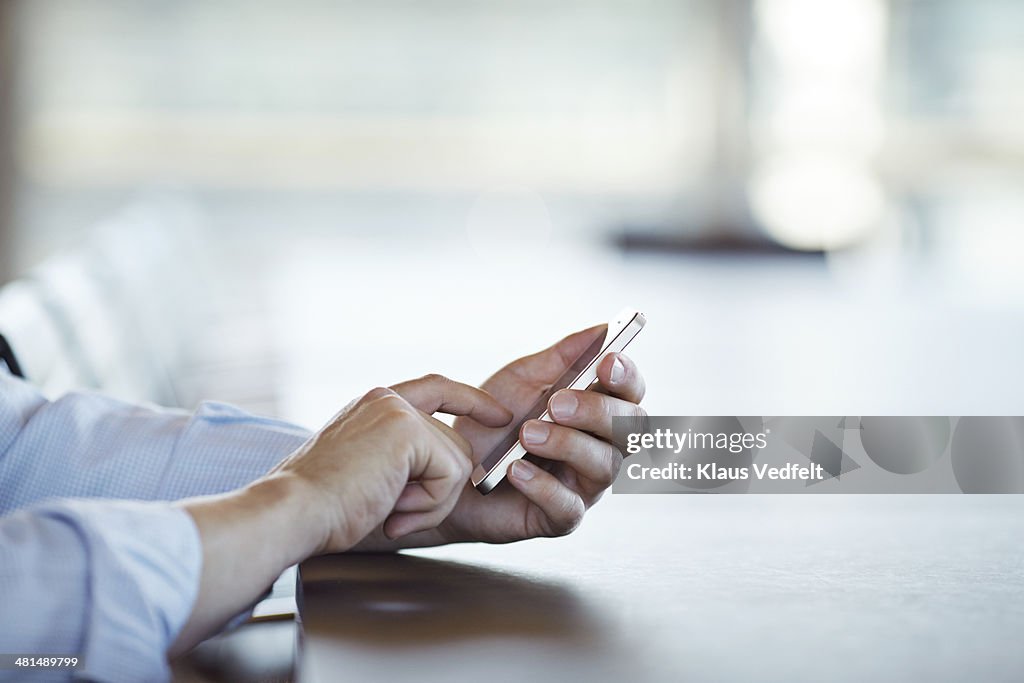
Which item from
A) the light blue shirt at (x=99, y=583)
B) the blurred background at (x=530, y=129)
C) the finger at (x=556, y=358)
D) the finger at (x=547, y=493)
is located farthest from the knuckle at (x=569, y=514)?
the blurred background at (x=530, y=129)

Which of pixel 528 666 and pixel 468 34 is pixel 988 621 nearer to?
pixel 528 666

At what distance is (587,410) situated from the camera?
638mm

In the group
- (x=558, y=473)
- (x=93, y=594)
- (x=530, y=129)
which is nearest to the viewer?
(x=93, y=594)

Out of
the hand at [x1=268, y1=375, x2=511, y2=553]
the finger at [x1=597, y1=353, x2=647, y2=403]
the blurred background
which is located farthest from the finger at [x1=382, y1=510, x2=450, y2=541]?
the blurred background

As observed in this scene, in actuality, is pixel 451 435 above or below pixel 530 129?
below

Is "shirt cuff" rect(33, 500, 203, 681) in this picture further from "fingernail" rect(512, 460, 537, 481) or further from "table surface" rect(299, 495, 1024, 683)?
"fingernail" rect(512, 460, 537, 481)

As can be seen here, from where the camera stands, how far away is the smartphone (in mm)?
647

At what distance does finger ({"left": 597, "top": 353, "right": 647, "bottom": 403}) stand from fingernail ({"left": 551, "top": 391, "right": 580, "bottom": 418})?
26mm

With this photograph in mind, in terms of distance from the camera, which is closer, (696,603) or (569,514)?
(696,603)

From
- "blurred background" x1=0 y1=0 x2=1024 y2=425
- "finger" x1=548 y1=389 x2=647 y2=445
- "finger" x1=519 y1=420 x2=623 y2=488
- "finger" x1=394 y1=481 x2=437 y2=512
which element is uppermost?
"blurred background" x1=0 y1=0 x2=1024 y2=425

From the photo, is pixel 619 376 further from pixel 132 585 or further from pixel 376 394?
pixel 132 585

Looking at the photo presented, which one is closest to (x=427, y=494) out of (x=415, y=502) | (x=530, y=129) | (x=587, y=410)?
(x=415, y=502)

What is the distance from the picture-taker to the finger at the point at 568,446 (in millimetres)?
633

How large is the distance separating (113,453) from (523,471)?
11.4 inches
